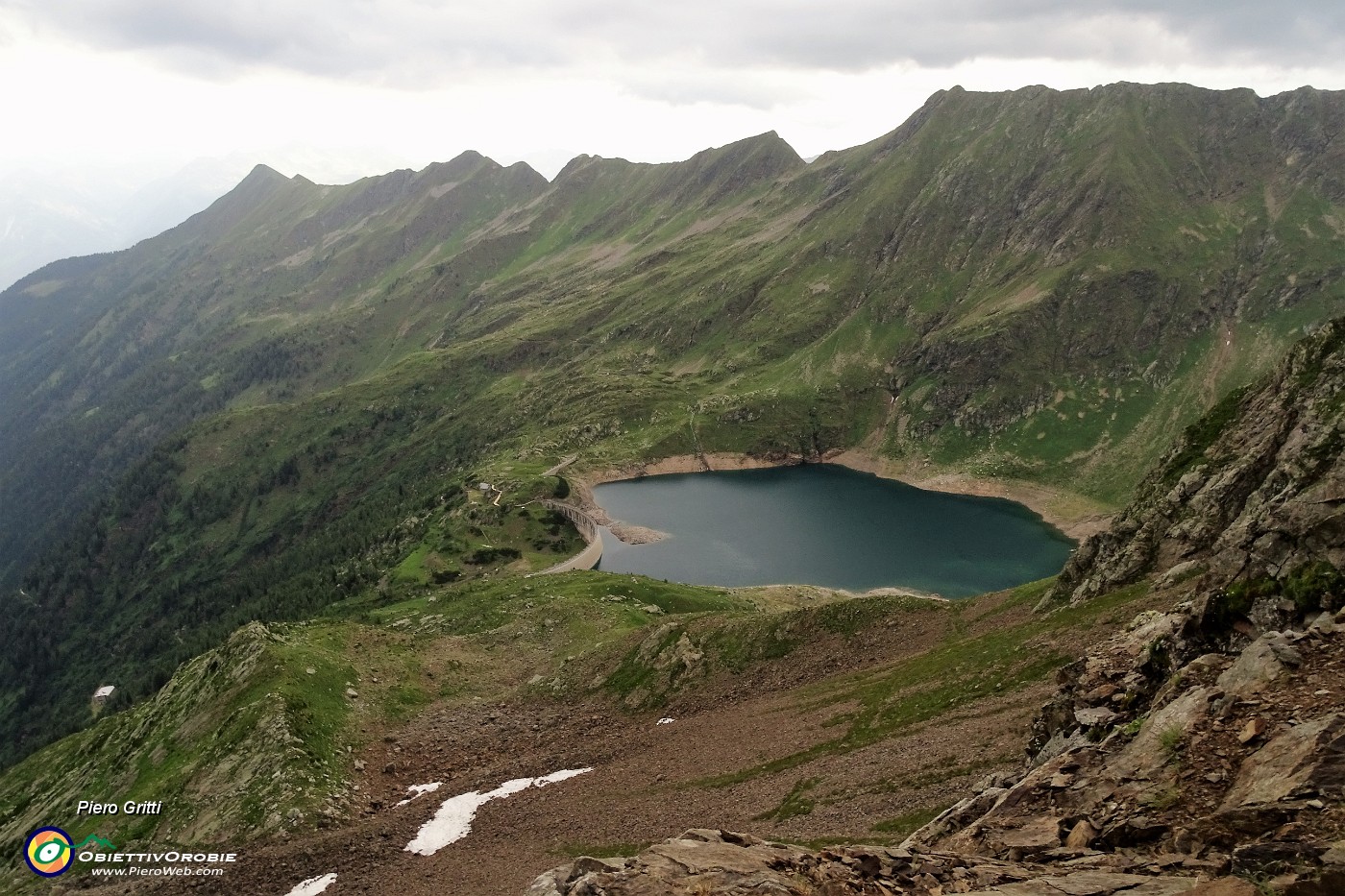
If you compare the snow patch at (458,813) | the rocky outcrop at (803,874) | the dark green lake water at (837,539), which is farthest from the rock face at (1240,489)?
the dark green lake water at (837,539)

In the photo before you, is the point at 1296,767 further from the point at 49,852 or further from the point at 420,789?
the point at 49,852

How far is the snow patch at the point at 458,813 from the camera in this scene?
1654 inches

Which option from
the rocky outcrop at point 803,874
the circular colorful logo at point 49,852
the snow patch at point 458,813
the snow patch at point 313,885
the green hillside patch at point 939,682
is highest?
the rocky outcrop at point 803,874

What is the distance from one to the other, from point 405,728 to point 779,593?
66833 mm

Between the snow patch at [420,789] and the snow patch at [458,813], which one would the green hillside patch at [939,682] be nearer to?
the snow patch at [458,813]

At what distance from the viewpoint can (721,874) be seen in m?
18.6

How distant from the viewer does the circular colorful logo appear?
47.5 meters

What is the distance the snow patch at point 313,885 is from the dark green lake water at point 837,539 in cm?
10239

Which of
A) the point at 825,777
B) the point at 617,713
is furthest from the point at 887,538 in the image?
the point at 825,777

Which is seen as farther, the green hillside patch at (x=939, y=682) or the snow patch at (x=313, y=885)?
the green hillside patch at (x=939, y=682)

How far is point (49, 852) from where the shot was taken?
50.1m

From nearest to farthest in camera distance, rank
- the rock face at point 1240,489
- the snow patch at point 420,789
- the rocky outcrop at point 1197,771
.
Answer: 1. the rocky outcrop at point 1197,771
2. the rock face at point 1240,489
3. the snow patch at point 420,789

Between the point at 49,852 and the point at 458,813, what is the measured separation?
29548 mm

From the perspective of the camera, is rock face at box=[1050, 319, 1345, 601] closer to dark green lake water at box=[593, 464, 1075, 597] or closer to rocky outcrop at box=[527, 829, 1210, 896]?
rocky outcrop at box=[527, 829, 1210, 896]
